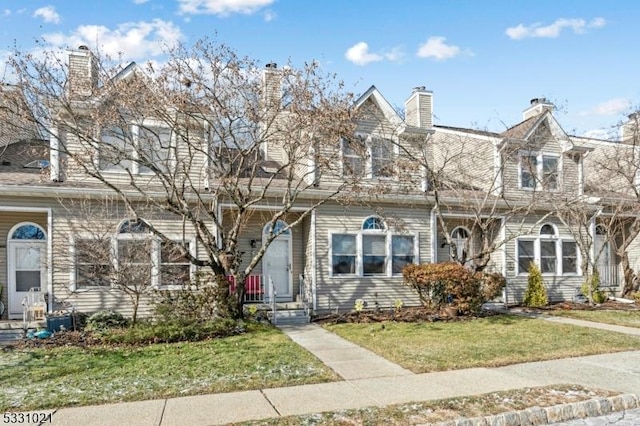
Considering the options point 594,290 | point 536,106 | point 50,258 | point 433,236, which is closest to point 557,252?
point 594,290

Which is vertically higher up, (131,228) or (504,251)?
(131,228)

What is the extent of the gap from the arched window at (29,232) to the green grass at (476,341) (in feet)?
26.4

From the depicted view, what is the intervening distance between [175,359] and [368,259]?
25.1 ft

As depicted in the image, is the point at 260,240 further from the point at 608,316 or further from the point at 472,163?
the point at 608,316

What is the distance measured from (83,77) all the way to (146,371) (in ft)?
22.9

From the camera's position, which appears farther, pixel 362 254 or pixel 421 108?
pixel 421 108

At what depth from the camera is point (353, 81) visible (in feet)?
39.2

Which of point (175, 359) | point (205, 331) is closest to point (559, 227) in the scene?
point (205, 331)

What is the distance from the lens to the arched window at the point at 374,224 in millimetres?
14500

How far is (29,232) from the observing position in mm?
12570

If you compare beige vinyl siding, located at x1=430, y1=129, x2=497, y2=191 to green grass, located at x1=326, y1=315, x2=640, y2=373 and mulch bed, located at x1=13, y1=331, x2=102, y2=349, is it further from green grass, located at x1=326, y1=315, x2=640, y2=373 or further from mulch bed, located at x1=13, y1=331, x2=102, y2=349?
mulch bed, located at x1=13, y1=331, x2=102, y2=349

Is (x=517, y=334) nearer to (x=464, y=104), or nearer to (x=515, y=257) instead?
(x=515, y=257)

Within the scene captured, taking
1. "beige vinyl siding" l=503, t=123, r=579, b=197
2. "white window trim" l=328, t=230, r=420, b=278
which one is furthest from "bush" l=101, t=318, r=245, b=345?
"beige vinyl siding" l=503, t=123, r=579, b=197

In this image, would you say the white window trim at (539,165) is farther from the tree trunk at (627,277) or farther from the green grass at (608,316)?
the green grass at (608,316)
